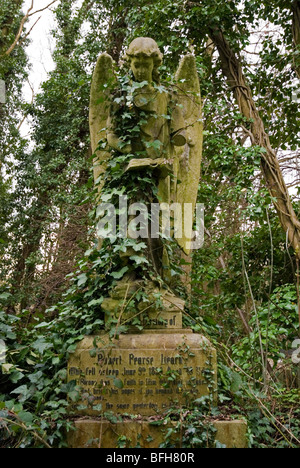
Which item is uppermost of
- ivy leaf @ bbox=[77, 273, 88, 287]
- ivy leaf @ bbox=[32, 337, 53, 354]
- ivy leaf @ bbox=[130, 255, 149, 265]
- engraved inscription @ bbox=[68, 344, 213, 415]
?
ivy leaf @ bbox=[130, 255, 149, 265]

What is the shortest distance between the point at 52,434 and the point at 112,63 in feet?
9.73

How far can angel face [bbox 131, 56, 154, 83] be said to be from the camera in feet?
11.3

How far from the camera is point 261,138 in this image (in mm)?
6797

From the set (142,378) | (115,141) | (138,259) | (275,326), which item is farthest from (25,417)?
(275,326)

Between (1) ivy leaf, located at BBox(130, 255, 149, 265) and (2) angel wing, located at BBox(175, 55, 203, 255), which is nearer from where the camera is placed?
(1) ivy leaf, located at BBox(130, 255, 149, 265)

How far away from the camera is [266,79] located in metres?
7.50

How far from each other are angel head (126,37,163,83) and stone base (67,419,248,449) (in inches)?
98.7

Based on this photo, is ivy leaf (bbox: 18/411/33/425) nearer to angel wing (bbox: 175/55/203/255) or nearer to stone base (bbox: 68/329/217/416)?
stone base (bbox: 68/329/217/416)

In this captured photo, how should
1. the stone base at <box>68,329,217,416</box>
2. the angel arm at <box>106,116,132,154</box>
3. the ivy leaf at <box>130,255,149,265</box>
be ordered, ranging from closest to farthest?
the stone base at <box>68,329,217,416</box>
the ivy leaf at <box>130,255,149,265</box>
the angel arm at <box>106,116,132,154</box>

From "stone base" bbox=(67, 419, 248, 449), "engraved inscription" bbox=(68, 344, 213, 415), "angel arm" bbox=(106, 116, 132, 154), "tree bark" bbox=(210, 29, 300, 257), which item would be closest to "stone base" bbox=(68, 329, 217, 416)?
"engraved inscription" bbox=(68, 344, 213, 415)

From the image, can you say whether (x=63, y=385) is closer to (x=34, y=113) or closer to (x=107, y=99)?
(x=107, y=99)

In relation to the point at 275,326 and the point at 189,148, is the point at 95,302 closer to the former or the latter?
the point at 189,148

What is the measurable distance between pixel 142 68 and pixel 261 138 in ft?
12.3

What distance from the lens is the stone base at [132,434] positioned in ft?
9.27
